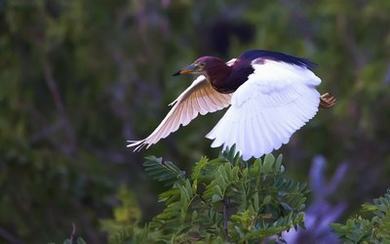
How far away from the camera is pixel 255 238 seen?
12.1 feet

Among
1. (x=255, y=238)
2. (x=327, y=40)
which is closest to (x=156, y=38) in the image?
(x=327, y=40)

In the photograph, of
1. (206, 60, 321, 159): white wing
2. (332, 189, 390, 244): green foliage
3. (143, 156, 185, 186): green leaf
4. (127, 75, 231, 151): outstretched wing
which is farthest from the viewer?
(127, 75, 231, 151): outstretched wing

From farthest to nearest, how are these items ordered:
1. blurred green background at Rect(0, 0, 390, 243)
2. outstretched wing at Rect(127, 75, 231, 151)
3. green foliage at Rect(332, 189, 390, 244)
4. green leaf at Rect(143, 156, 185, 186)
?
blurred green background at Rect(0, 0, 390, 243) → outstretched wing at Rect(127, 75, 231, 151) → green leaf at Rect(143, 156, 185, 186) → green foliage at Rect(332, 189, 390, 244)

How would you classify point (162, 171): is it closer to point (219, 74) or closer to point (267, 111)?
point (267, 111)

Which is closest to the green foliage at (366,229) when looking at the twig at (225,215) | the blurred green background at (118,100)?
the twig at (225,215)

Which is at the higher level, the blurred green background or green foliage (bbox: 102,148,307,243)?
the blurred green background

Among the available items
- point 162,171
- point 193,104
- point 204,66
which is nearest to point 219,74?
point 204,66

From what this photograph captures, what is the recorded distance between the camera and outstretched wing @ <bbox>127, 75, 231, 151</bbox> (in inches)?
218

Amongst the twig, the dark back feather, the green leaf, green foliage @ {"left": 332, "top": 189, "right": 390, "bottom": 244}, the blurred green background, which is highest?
the blurred green background

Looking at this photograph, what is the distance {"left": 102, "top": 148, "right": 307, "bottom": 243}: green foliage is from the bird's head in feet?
5.00

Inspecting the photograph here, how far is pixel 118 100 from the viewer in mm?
9719

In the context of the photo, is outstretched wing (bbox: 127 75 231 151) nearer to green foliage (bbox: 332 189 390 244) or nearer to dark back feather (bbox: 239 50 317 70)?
dark back feather (bbox: 239 50 317 70)

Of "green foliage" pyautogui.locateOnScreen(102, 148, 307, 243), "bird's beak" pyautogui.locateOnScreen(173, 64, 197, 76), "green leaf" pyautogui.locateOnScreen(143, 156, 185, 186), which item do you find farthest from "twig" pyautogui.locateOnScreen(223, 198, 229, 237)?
"bird's beak" pyautogui.locateOnScreen(173, 64, 197, 76)

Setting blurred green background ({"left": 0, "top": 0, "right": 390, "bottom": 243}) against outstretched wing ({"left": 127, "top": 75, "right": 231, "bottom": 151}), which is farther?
blurred green background ({"left": 0, "top": 0, "right": 390, "bottom": 243})
